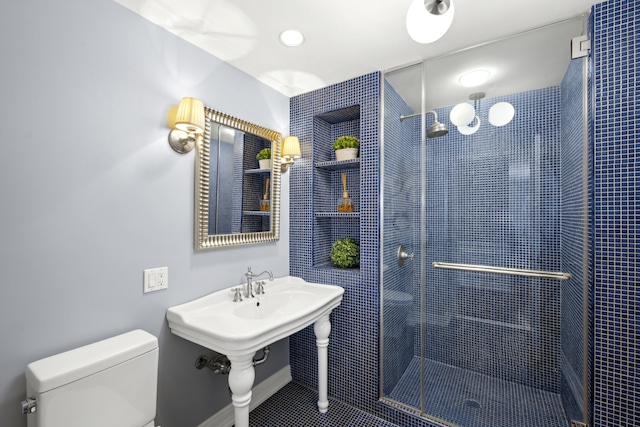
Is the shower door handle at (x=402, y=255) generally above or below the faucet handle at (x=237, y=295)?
above

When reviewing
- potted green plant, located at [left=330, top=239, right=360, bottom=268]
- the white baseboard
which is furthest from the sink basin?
the white baseboard

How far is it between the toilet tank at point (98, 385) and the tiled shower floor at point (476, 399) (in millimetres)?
1596

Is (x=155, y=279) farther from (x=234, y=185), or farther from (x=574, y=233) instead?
(x=574, y=233)

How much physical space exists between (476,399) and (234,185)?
2.16 metres

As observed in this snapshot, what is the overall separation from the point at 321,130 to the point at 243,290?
1427 mm

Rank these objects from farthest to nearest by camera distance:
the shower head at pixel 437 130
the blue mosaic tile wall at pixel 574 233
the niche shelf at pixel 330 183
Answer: the niche shelf at pixel 330 183 < the shower head at pixel 437 130 < the blue mosaic tile wall at pixel 574 233

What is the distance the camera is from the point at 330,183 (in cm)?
249

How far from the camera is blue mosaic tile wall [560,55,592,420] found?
4.73 feet

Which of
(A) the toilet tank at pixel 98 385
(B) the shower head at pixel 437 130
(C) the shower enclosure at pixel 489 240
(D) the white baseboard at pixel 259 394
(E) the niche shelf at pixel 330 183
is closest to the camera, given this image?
(A) the toilet tank at pixel 98 385

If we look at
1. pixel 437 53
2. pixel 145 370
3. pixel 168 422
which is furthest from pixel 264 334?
pixel 437 53

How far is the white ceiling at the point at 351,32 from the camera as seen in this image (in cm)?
138

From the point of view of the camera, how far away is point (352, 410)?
201 centimetres

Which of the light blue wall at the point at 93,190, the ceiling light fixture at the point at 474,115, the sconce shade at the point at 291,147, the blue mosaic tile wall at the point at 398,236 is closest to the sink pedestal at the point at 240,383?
the light blue wall at the point at 93,190

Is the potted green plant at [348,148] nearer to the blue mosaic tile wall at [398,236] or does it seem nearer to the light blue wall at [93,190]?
the blue mosaic tile wall at [398,236]
